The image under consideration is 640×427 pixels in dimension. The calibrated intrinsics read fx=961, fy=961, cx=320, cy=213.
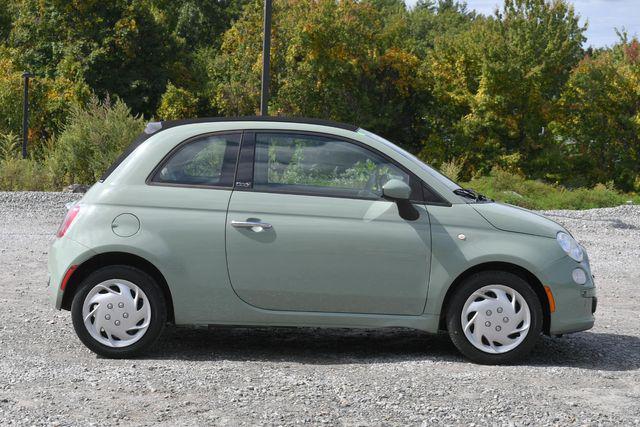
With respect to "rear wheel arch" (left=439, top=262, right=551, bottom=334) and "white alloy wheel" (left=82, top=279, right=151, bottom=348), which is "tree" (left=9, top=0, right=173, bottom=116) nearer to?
"white alloy wheel" (left=82, top=279, right=151, bottom=348)

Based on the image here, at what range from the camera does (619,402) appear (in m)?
5.72

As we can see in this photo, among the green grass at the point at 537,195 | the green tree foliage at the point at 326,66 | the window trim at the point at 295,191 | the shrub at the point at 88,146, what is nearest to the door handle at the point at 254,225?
the window trim at the point at 295,191

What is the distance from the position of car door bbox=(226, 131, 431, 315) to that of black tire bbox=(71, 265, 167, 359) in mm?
540

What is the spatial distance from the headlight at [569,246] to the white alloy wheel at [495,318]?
50cm

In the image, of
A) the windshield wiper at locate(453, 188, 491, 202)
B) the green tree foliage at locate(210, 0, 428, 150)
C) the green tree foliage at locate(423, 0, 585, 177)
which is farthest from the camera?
the green tree foliage at locate(210, 0, 428, 150)

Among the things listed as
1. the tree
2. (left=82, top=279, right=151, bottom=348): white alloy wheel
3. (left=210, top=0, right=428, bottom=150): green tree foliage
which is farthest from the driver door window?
the tree

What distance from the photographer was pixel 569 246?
6.81 meters

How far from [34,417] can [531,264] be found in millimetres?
3406

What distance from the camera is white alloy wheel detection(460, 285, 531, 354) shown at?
6594mm

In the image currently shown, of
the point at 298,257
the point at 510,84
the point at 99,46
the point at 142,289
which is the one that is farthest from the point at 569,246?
the point at 99,46

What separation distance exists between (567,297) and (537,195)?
1810 cm

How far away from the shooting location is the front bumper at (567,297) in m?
6.66

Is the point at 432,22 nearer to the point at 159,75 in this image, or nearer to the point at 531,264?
the point at 159,75

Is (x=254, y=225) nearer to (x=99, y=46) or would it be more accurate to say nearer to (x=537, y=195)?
(x=537, y=195)
